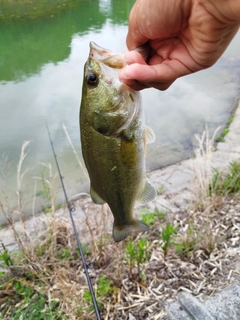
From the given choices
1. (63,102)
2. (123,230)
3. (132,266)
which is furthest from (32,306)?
(63,102)

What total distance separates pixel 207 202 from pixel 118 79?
6.83ft

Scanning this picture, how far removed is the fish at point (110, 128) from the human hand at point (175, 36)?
0.35 feet

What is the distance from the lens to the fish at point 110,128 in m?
1.44

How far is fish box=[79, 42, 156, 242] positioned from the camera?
56.6 inches

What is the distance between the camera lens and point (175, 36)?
4.82ft

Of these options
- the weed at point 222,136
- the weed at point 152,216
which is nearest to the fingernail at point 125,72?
the weed at point 152,216

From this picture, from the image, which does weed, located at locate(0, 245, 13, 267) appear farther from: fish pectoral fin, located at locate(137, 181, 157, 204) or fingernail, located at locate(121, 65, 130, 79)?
fingernail, located at locate(121, 65, 130, 79)

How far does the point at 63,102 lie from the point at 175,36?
5.54 metres

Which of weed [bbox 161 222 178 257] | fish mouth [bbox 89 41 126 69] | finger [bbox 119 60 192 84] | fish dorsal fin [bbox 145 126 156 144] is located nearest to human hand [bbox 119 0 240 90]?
finger [bbox 119 60 192 84]

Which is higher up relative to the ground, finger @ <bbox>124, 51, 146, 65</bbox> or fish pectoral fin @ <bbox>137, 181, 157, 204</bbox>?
finger @ <bbox>124, 51, 146, 65</bbox>

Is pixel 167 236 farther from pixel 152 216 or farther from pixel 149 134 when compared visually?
pixel 149 134

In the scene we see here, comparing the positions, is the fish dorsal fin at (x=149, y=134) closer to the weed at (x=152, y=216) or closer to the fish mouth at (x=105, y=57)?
the fish mouth at (x=105, y=57)

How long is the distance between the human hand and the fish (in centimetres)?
11

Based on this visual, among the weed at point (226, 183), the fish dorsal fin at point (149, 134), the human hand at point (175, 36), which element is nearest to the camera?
the human hand at point (175, 36)
